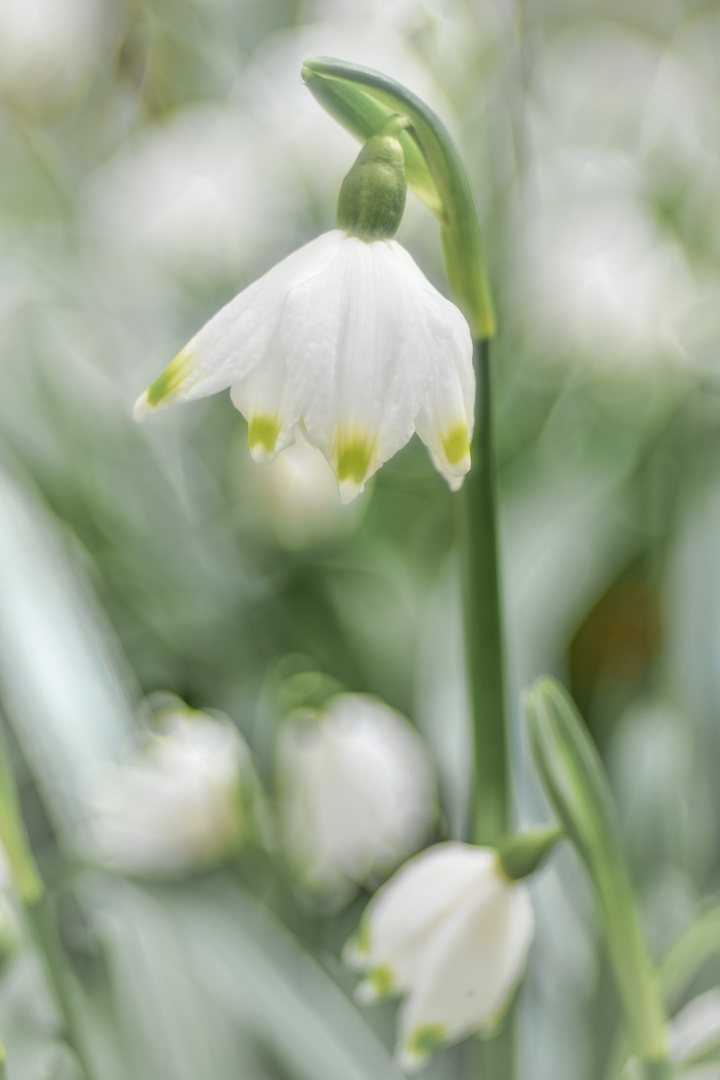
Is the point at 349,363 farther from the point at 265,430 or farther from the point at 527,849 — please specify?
the point at 527,849

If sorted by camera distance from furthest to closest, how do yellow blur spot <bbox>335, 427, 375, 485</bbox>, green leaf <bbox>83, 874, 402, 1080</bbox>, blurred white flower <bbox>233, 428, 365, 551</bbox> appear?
blurred white flower <bbox>233, 428, 365, 551</bbox> < green leaf <bbox>83, 874, 402, 1080</bbox> < yellow blur spot <bbox>335, 427, 375, 485</bbox>


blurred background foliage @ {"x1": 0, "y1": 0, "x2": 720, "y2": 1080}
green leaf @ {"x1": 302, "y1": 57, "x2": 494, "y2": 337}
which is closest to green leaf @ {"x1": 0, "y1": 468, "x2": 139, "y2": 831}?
blurred background foliage @ {"x1": 0, "y1": 0, "x2": 720, "y2": 1080}

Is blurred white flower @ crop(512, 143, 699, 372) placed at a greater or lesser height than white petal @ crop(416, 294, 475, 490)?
lesser

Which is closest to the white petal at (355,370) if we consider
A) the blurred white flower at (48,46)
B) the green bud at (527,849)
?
the green bud at (527,849)

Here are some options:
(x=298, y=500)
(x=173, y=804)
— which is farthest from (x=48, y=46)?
(x=173, y=804)

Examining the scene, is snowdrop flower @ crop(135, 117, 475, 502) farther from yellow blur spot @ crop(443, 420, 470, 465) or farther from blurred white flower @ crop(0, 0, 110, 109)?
blurred white flower @ crop(0, 0, 110, 109)

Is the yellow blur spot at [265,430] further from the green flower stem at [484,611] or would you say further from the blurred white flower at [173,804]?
the blurred white flower at [173,804]
